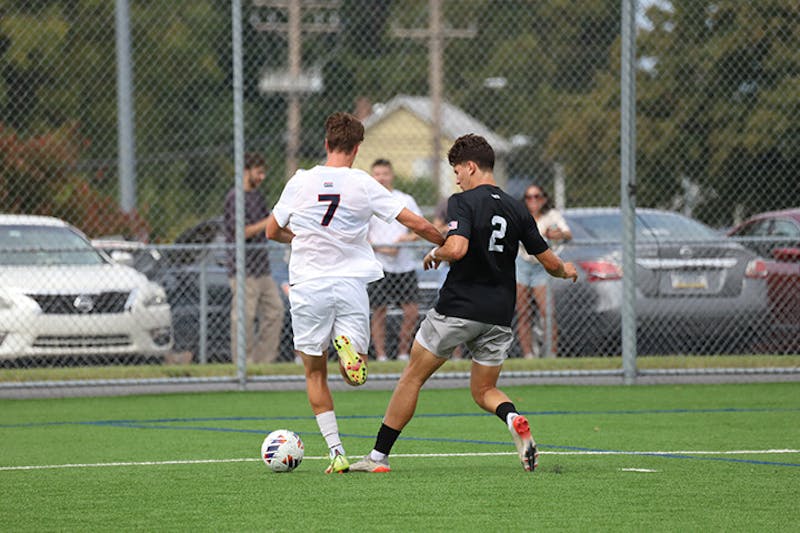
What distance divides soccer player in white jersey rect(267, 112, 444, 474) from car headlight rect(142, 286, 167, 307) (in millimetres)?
6578

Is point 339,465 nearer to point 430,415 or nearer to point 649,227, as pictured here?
point 430,415

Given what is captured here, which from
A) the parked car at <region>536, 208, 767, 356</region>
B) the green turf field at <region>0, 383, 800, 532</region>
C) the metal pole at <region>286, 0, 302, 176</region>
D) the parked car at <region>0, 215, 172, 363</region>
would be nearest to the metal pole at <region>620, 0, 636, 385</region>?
the green turf field at <region>0, 383, 800, 532</region>

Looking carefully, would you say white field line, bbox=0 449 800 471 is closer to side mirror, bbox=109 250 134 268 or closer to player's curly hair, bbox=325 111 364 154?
player's curly hair, bbox=325 111 364 154

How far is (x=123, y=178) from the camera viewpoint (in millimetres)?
19438

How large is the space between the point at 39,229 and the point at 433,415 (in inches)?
209

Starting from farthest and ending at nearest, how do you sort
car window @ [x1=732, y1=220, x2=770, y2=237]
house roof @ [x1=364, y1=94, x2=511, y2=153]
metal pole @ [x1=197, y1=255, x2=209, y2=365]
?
1. house roof @ [x1=364, y1=94, x2=511, y2=153]
2. metal pole @ [x1=197, y1=255, x2=209, y2=365]
3. car window @ [x1=732, y1=220, x2=770, y2=237]

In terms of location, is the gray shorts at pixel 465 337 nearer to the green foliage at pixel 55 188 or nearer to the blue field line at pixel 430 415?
the blue field line at pixel 430 415

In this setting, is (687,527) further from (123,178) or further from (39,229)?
(123,178)

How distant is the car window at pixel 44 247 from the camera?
45.4ft

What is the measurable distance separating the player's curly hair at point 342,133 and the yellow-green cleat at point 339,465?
157 centimetres

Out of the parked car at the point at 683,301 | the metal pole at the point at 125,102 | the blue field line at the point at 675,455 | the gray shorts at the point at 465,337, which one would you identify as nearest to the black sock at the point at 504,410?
the gray shorts at the point at 465,337

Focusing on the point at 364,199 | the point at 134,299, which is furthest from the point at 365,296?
the point at 134,299

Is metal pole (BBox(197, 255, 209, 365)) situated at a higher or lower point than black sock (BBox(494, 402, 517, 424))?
lower

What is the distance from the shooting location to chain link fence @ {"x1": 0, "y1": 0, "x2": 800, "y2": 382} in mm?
14102
